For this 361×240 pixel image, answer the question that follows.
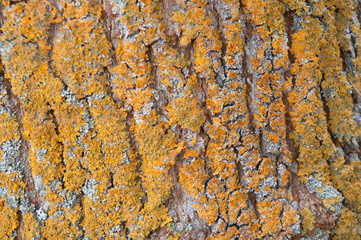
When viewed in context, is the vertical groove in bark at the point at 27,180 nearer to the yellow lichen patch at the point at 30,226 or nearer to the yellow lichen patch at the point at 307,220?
the yellow lichen patch at the point at 30,226

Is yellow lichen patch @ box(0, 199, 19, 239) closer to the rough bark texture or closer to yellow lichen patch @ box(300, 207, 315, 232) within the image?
the rough bark texture

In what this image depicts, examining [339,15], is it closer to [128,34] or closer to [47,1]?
[128,34]

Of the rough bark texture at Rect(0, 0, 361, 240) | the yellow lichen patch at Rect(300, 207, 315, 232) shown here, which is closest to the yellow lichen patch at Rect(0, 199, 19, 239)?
the rough bark texture at Rect(0, 0, 361, 240)

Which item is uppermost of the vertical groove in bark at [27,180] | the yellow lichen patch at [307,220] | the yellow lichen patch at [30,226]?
the vertical groove in bark at [27,180]

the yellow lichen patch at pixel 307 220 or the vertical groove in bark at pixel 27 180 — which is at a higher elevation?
the vertical groove in bark at pixel 27 180

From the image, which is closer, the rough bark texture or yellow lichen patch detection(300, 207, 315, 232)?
the rough bark texture

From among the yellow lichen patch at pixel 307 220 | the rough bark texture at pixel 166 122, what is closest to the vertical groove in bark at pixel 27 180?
the rough bark texture at pixel 166 122

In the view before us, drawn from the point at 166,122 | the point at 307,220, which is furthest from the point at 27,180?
the point at 307,220

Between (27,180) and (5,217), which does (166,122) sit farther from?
(5,217)
